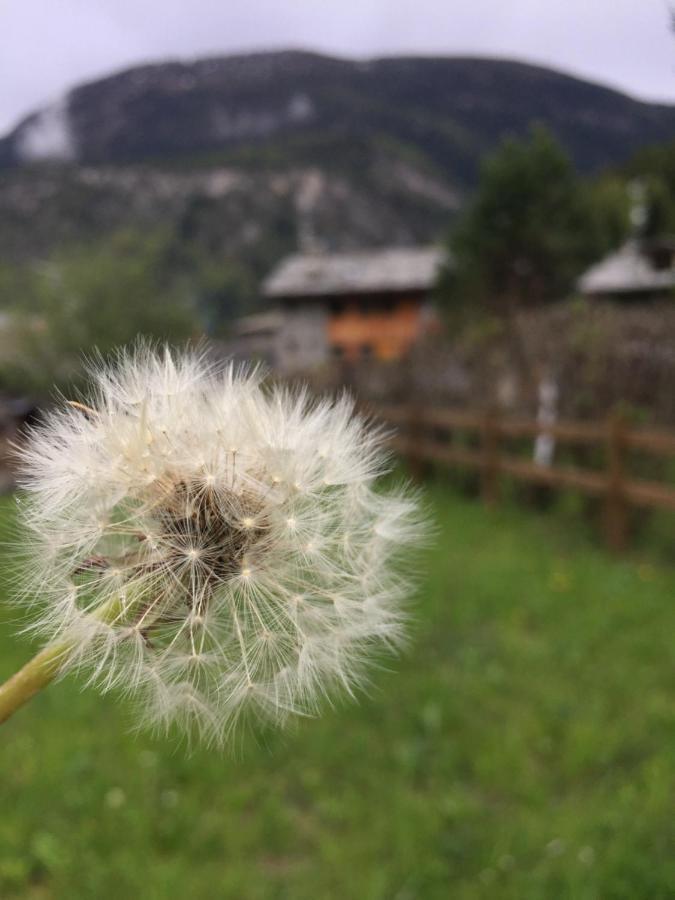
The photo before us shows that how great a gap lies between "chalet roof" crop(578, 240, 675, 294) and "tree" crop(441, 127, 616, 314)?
3.96ft

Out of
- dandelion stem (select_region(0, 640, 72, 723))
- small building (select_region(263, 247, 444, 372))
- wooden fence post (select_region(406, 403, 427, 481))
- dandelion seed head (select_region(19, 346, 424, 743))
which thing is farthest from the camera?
small building (select_region(263, 247, 444, 372))

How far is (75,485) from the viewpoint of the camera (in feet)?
3.61

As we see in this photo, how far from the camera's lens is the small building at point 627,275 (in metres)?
15.6

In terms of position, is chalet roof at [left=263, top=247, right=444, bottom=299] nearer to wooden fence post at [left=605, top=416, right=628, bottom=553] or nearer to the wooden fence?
the wooden fence

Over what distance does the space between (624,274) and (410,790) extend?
20719 millimetres

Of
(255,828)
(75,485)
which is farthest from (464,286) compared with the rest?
(75,485)

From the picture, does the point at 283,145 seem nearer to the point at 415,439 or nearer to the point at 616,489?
the point at 415,439

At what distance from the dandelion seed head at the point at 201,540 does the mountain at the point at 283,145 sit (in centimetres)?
64

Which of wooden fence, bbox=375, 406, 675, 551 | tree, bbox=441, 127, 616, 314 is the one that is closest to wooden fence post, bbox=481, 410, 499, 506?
wooden fence, bbox=375, 406, 675, 551

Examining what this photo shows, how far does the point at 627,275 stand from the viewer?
21.5 metres

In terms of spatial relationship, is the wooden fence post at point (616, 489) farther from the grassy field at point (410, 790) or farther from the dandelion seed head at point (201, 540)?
the dandelion seed head at point (201, 540)

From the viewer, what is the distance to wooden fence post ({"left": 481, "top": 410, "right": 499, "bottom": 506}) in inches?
380

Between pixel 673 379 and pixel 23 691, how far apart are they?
Result: 8.55 meters

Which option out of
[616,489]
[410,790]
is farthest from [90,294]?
[410,790]
